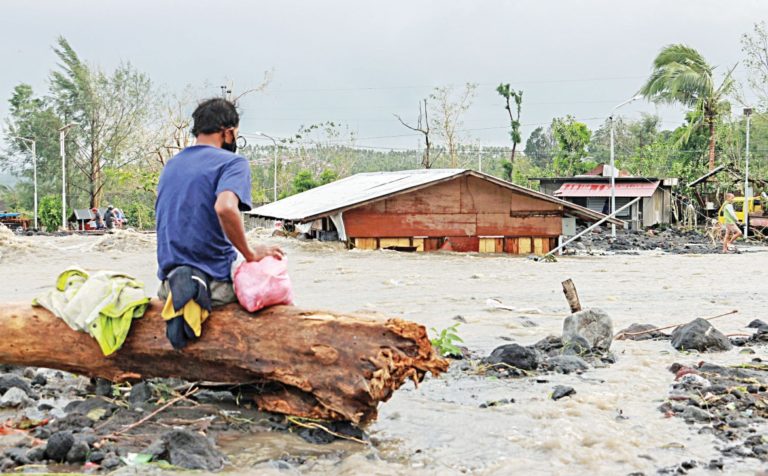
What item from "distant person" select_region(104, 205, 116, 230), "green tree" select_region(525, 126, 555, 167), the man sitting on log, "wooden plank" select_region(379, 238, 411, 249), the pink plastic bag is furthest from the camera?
"green tree" select_region(525, 126, 555, 167)

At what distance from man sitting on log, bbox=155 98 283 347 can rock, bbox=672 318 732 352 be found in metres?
5.36

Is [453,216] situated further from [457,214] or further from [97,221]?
[97,221]

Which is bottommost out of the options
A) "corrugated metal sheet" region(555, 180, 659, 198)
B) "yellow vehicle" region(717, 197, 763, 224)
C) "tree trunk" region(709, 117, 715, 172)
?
"yellow vehicle" region(717, 197, 763, 224)

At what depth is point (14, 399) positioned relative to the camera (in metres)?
6.74

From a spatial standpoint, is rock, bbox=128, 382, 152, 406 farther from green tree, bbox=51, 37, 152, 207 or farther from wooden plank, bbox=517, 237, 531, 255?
green tree, bbox=51, 37, 152, 207

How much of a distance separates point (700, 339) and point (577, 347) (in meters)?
1.44

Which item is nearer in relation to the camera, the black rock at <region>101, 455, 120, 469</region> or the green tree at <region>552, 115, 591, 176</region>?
the black rock at <region>101, 455, 120, 469</region>

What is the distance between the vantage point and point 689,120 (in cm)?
5338

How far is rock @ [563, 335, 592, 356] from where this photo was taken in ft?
29.5

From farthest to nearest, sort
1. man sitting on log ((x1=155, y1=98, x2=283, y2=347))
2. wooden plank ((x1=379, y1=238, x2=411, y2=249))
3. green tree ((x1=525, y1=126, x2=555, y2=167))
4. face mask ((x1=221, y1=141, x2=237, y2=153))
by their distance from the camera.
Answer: green tree ((x1=525, y1=126, x2=555, y2=167)) → wooden plank ((x1=379, y1=238, x2=411, y2=249)) → face mask ((x1=221, y1=141, x2=237, y2=153)) → man sitting on log ((x1=155, y1=98, x2=283, y2=347))

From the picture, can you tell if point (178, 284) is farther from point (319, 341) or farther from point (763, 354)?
point (763, 354)

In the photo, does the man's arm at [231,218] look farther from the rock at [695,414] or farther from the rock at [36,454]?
the rock at [695,414]

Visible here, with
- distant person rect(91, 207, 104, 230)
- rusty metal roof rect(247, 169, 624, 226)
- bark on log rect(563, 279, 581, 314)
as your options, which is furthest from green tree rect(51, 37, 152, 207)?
bark on log rect(563, 279, 581, 314)

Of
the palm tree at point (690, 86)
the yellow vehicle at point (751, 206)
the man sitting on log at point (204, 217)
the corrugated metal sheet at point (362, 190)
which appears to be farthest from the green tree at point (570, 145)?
the man sitting on log at point (204, 217)
